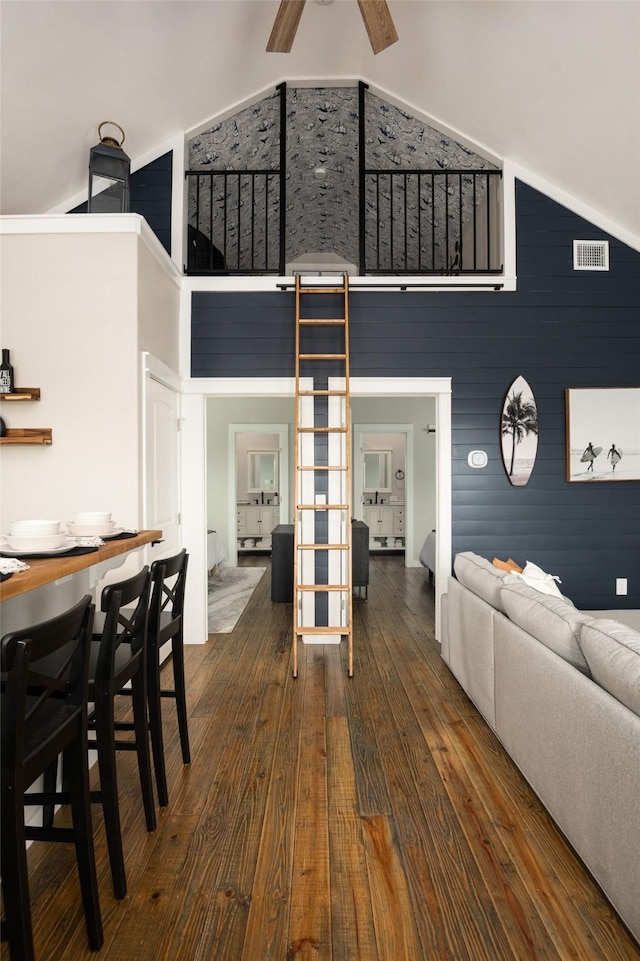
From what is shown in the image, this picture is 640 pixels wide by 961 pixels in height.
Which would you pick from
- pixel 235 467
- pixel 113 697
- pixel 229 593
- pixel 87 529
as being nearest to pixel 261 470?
pixel 235 467

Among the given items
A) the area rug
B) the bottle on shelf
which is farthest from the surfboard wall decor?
the bottle on shelf

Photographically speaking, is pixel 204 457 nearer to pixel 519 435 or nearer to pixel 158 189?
pixel 158 189

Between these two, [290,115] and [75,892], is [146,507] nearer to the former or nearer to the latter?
[75,892]

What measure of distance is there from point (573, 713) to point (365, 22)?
336 cm

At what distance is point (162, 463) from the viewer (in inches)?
159

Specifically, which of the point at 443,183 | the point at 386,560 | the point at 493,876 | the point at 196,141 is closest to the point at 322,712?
the point at 493,876

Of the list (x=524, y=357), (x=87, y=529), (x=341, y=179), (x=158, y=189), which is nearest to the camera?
(x=87, y=529)

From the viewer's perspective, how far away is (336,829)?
7.14ft

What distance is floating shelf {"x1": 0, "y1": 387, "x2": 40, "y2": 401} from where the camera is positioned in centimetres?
326

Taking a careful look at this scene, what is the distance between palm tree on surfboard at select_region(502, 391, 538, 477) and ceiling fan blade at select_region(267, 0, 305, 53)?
2947mm

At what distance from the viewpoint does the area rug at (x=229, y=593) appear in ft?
17.5

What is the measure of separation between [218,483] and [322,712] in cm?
582

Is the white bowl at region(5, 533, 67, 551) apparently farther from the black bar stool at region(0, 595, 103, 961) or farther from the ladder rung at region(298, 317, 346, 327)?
the ladder rung at region(298, 317, 346, 327)

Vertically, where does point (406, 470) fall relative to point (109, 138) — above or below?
below
